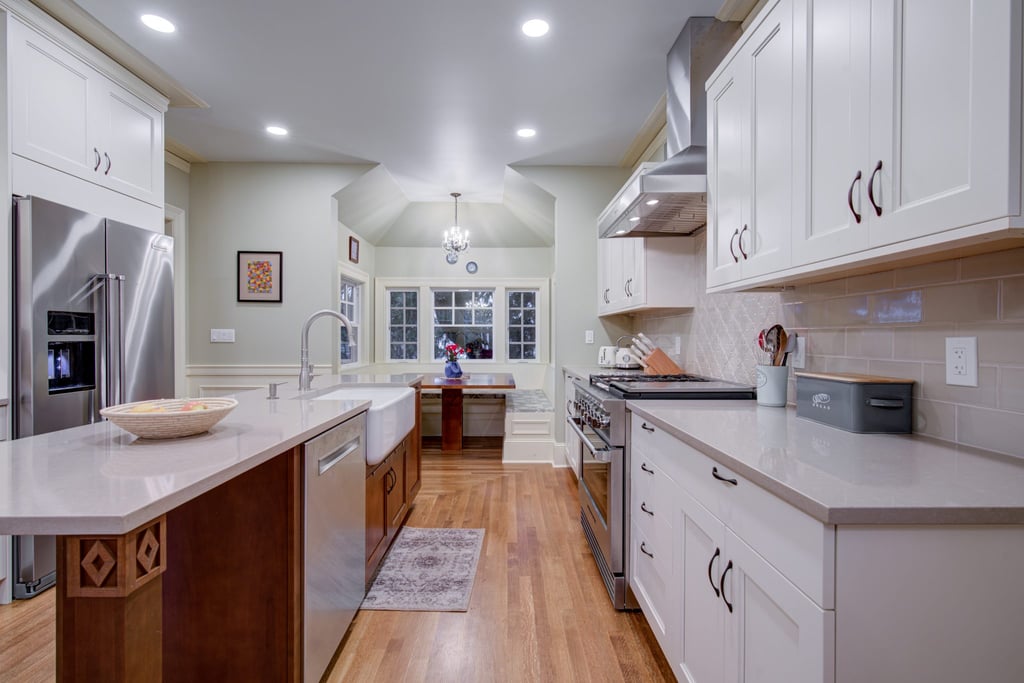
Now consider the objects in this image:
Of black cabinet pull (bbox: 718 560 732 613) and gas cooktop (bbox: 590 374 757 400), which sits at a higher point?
gas cooktop (bbox: 590 374 757 400)

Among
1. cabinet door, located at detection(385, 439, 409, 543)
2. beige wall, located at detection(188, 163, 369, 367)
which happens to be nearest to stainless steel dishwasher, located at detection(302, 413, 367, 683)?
cabinet door, located at detection(385, 439, 409, 543)

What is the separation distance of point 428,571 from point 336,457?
107 centimetres

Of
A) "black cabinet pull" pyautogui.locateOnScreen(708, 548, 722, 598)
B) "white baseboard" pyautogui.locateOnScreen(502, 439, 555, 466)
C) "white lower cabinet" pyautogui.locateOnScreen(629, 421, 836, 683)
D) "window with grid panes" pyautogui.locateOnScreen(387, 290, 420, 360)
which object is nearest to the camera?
"white lower cabinet" pyautogui.locateOnScreen(629, 421, 836, 683)

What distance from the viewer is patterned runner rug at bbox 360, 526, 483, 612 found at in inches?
81.7

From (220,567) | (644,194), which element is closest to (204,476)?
(220,567)

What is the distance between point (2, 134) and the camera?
198cm

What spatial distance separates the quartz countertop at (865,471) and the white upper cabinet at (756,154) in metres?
0.52

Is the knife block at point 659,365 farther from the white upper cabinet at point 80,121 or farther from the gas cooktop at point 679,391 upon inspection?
the white upper cabinet at point 80,121

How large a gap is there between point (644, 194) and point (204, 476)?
1832 mm

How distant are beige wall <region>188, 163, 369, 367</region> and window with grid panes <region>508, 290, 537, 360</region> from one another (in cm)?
242

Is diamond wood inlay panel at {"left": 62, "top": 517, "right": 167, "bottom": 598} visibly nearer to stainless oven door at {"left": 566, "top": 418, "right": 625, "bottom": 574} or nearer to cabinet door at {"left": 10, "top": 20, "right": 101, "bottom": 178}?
stainless oven door at {"left": 566, "top": 418, "right": 625, "bottom": 574}

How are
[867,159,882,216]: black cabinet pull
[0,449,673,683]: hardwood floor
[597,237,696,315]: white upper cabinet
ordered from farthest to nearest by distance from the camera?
1. [597,237,696,315]: white upper cabinet
2. [0,449,673,683]: hardwood floor
3. [867,159,882,216]: black cabinet pull

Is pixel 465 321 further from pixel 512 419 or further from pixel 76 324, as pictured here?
pixel 76 324

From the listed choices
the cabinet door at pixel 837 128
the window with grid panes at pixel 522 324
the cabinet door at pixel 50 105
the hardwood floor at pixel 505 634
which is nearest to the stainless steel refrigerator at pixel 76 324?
the cabinet door at pixel 50 105
